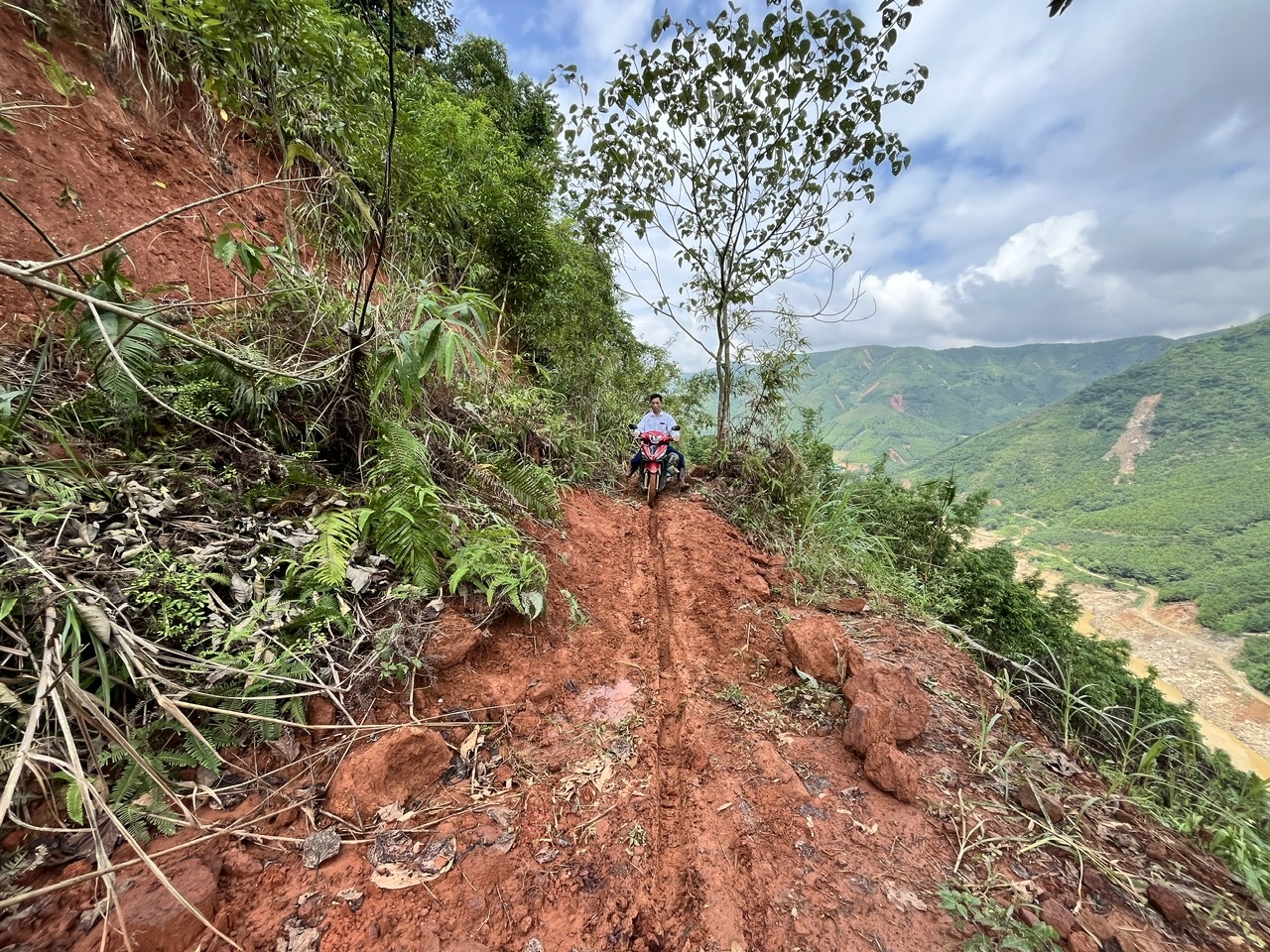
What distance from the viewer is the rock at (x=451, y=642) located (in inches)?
89.8

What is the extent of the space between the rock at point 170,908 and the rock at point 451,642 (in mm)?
982

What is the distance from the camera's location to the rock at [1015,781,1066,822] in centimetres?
196

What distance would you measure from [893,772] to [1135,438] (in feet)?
312

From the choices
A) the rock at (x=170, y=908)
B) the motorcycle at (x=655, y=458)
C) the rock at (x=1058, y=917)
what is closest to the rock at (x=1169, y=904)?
the rock at (x=1058, y=917)

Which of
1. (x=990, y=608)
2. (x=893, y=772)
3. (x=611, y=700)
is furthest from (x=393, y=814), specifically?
(x=990, y=608)

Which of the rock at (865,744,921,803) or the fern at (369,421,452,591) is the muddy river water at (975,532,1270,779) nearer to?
the rock at (865,744,921,803)

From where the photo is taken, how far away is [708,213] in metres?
6.11

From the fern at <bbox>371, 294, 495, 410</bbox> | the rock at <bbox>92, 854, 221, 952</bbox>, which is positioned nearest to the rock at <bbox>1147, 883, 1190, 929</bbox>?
the rock at <bbox>92, 854, 221, 952</bbox>

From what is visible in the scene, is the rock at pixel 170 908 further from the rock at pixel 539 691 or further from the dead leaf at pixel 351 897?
the rock at pixel 539 691

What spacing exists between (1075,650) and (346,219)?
13.2 meters

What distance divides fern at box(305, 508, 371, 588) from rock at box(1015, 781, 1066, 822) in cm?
324

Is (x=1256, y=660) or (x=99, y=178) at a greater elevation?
(x=99, y=178)

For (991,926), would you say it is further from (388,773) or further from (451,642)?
(451,642)

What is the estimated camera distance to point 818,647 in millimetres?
2766
